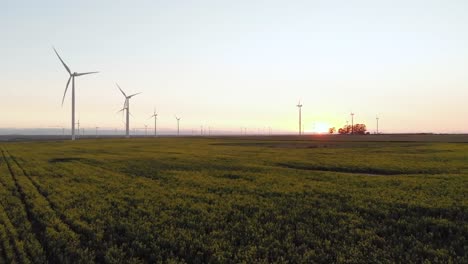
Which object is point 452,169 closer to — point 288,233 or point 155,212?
point 288,233

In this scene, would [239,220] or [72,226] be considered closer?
[72,226]

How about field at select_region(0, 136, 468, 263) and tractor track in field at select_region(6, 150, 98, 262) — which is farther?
tractor track in field at select_region(6, 150, 98, 262)

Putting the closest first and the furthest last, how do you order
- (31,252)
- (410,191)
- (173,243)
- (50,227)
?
(31,252)
(173,243)
(50,227)
(410,191)

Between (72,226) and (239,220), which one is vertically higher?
(239,220)

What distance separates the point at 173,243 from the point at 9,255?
545 cm

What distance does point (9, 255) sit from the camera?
12.1 meters

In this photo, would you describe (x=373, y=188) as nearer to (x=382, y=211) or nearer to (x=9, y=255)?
(x=382, y=211)

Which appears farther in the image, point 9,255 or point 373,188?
point 373,188

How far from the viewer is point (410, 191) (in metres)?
21.8

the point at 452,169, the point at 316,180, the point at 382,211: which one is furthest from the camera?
the point at 452,169

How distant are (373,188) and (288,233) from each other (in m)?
11.5

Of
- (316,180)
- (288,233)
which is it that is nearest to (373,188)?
(316,180)

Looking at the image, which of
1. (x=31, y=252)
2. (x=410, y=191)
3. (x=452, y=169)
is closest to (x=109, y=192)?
(x=31, y=252)

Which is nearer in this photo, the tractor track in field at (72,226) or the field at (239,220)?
the field at (239,220)
